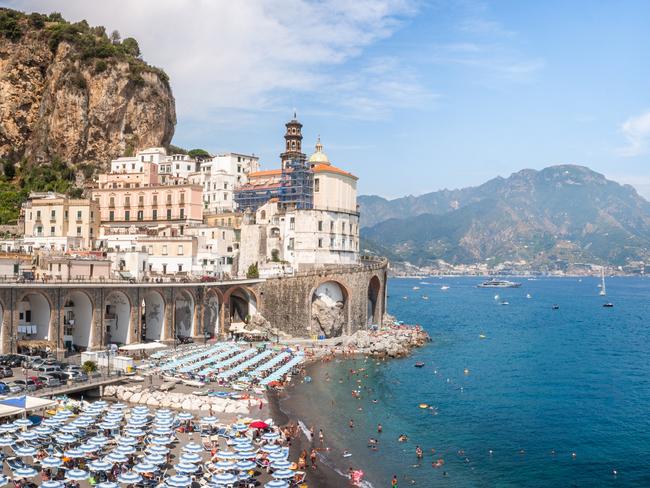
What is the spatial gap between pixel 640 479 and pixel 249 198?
257 feet

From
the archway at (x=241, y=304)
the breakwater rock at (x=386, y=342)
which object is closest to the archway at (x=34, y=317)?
the archway at (x=241, y=304)

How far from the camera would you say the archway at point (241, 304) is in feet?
282

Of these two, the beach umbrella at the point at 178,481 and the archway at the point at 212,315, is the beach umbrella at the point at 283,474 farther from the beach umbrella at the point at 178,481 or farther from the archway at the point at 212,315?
the archway at the point at 212,315

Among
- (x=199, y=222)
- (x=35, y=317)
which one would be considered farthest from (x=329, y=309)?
(x=35, y=317)

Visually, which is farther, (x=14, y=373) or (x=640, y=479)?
(x=14, y=373)

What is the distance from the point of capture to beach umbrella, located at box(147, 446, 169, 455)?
37.2m

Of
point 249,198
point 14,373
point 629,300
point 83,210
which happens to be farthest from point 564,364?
point 629,300

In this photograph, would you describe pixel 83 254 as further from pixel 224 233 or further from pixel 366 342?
pixel 366 342

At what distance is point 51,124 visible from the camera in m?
112

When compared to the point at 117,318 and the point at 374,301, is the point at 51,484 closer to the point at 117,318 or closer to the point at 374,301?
the point at 117,318

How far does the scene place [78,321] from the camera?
6462 centimetres

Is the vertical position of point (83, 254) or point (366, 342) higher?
point (83, 254)

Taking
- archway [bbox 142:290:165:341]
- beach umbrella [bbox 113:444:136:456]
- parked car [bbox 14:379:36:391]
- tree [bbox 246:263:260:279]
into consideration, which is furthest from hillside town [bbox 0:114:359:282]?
beach umbrella [bbox 113:444:136:456]

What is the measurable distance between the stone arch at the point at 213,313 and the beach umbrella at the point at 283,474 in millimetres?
46012
